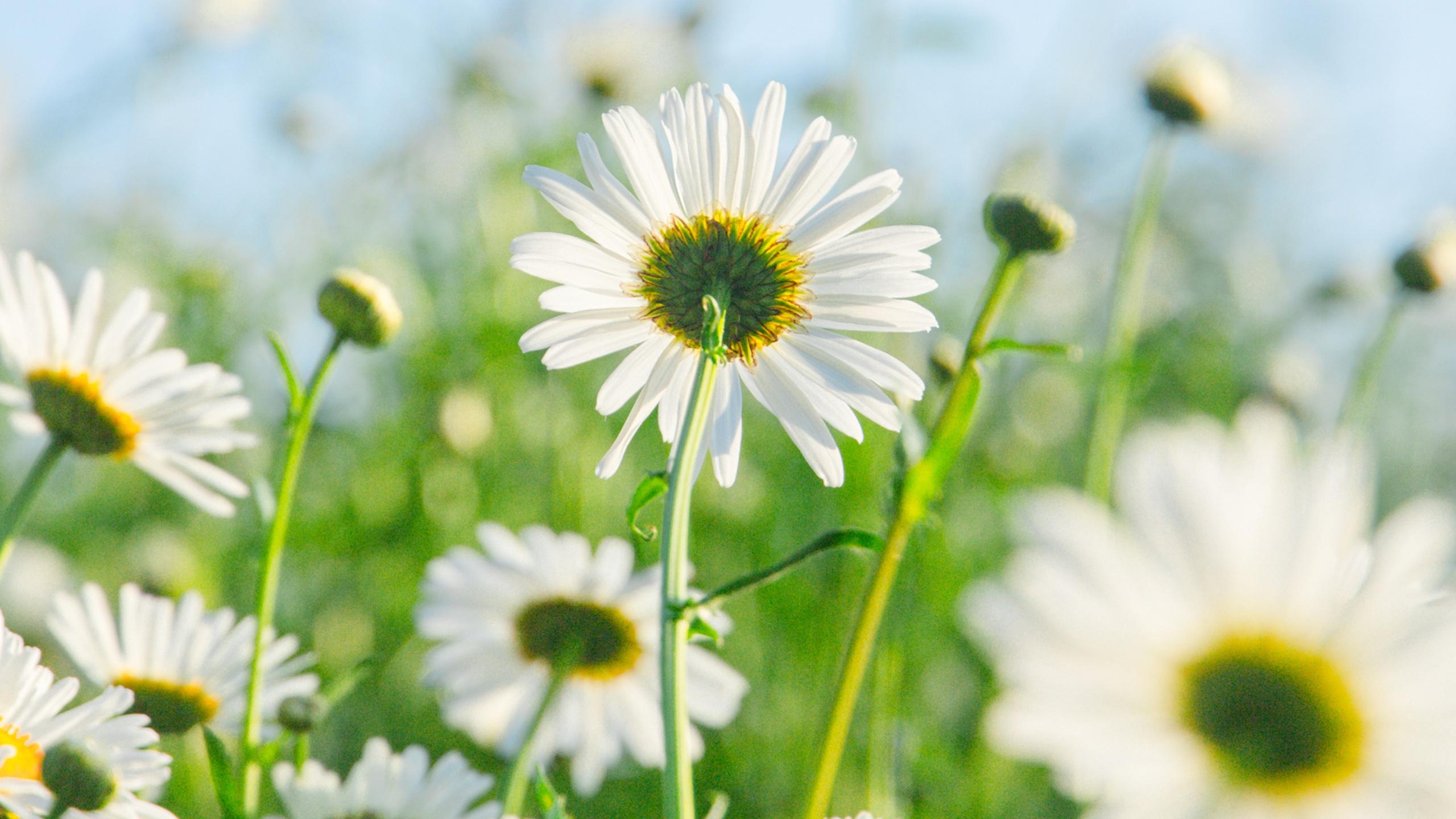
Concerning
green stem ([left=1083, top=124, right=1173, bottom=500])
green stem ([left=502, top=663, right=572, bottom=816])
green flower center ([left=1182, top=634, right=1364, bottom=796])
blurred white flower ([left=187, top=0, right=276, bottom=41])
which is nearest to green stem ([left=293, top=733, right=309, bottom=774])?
green stem ([left=502, top=663, right=572, bottom=816])

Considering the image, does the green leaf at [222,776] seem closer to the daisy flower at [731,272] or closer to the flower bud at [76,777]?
the flower bud at [76,777]

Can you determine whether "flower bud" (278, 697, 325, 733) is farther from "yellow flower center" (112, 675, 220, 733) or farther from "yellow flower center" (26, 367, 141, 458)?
"yellow flower center" (26, 367, 141, 458)

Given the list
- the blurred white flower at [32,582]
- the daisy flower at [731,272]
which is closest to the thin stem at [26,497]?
the daisy flower at [731,272]

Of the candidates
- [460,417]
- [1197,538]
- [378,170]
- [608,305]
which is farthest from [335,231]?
[1197,538]

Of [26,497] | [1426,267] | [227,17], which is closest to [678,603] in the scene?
[26,497]

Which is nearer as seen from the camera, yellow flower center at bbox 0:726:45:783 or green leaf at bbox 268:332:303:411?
yellow flower center at bbox 0:726:45:783
